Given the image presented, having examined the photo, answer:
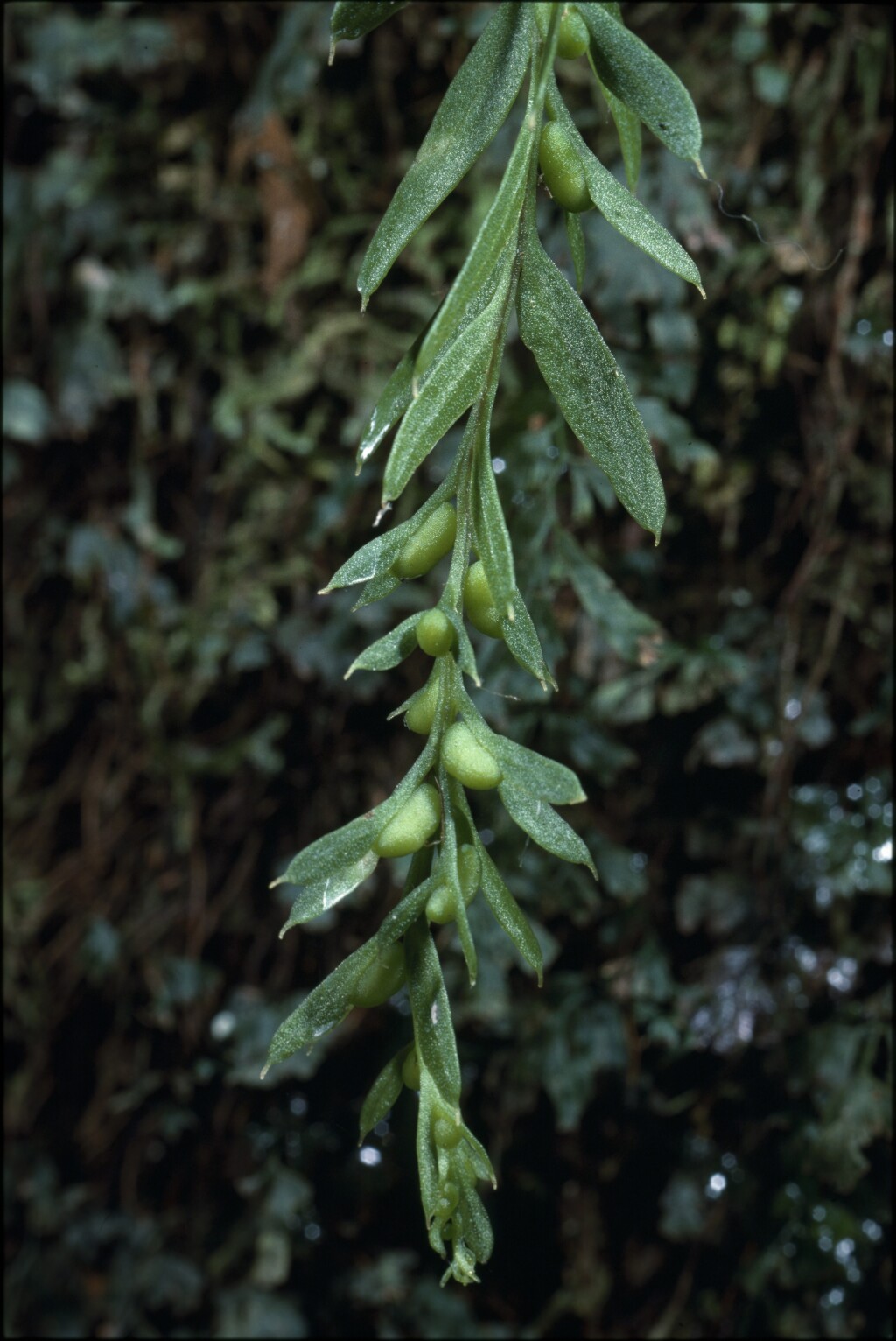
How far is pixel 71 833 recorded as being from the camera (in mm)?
1625

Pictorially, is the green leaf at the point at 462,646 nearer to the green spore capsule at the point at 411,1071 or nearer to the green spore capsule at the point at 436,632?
the green spore capsule at the point at 436,632

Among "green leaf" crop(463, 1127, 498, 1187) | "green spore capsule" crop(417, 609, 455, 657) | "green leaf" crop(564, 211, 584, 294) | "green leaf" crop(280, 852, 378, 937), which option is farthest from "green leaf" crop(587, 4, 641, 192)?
"green leaf" crop(463, 1127, 498, 1187)

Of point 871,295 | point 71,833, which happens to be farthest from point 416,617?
point 71,833

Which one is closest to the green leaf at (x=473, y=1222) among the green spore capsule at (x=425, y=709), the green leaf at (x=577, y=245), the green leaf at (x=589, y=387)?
the green spore capsule at (x=425, y=709)

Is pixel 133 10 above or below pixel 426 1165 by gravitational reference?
above

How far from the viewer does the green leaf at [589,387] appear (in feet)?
1.50

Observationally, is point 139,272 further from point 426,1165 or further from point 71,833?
point 426,1165

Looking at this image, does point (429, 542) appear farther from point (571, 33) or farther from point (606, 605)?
point (606, 605)

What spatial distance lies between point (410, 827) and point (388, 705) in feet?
3.27

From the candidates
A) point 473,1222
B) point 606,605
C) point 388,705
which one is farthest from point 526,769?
point 388,705

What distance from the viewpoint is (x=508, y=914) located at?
0.47 meters

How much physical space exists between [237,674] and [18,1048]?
2.19 ft

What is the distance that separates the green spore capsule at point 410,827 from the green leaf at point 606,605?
1.86 ft

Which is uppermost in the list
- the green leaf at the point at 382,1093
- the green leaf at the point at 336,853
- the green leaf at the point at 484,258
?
the green leaf at the point at 484,258
